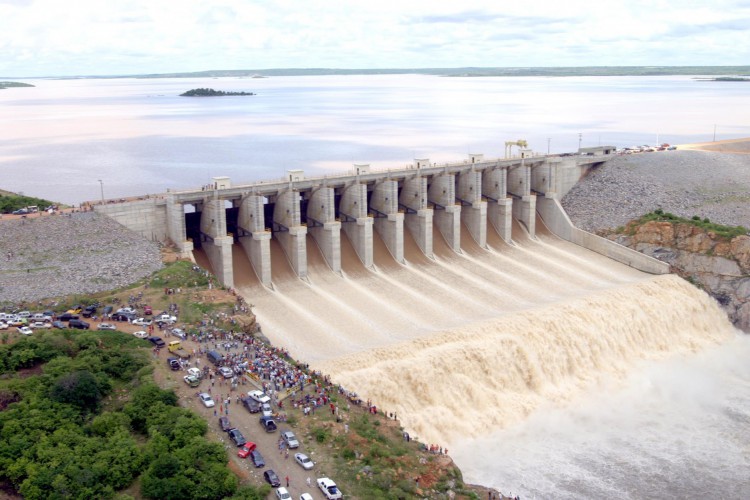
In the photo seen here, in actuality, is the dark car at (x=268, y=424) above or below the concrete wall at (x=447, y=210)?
below

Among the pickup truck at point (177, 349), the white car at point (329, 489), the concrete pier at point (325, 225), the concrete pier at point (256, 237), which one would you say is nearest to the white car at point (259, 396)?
the pickup truck at point (177, 349)

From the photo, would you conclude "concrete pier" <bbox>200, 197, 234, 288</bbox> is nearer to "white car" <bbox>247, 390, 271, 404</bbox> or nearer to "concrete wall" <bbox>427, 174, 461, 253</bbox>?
"white car" <bbox>247, 390, 271, 404</bbox>

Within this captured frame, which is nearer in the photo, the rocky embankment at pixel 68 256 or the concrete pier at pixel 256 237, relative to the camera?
the rocky embankment at pixel 68 256

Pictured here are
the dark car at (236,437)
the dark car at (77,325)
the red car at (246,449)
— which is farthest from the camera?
the dark car at (77,325)

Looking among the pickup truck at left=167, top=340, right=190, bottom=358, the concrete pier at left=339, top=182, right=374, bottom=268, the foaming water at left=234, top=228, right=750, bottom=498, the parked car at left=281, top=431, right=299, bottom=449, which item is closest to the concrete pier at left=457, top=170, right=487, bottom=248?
the foaming water at left=234, top=228, right=750, bottom=498

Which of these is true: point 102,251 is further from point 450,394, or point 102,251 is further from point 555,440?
point 555,440

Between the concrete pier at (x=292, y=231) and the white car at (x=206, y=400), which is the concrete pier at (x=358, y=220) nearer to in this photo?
the concrete pier at (x=292, y=231)
